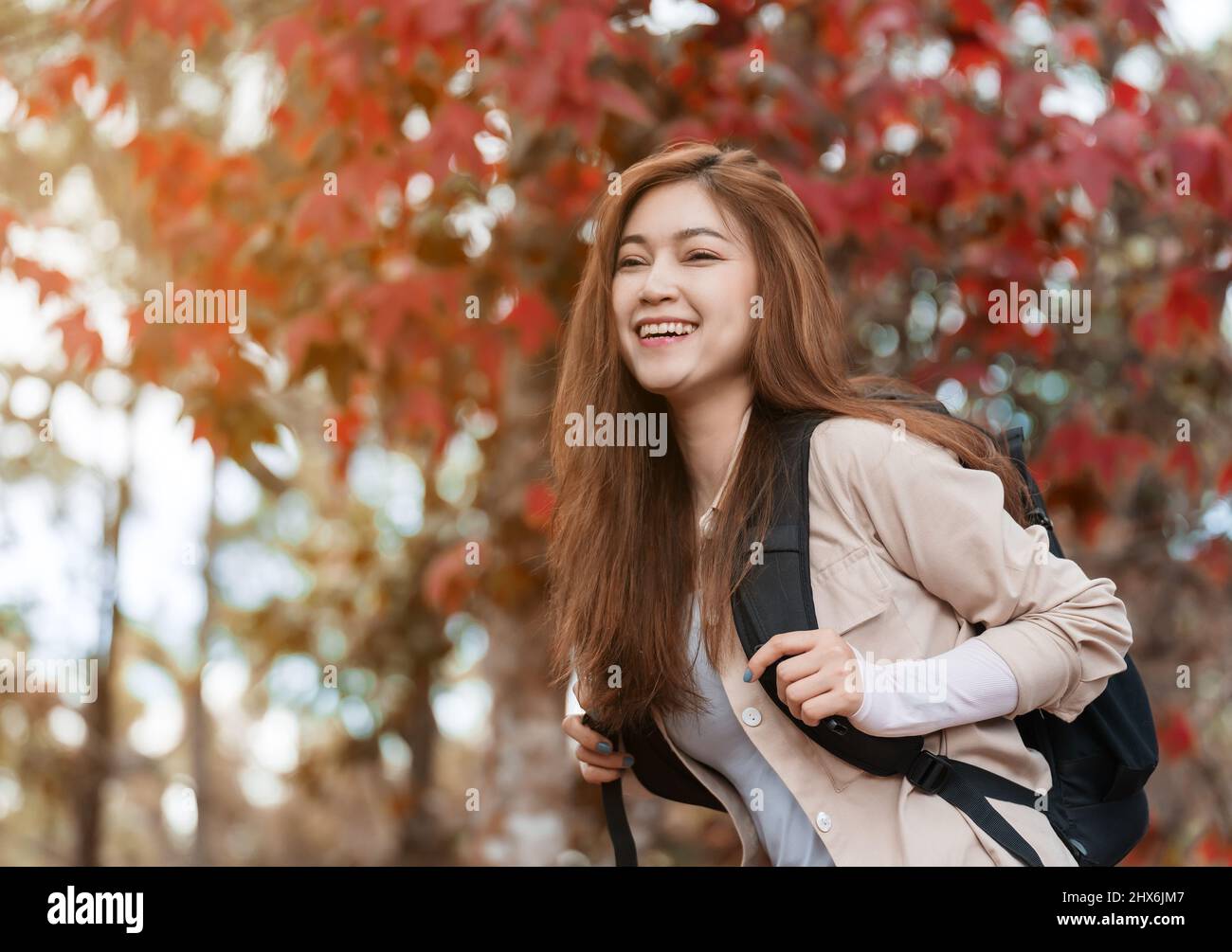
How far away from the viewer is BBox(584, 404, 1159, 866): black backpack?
150 cm

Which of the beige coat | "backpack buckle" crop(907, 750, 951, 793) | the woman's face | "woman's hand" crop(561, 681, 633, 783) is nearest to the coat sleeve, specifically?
the beige coat

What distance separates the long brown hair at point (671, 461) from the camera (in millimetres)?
1651

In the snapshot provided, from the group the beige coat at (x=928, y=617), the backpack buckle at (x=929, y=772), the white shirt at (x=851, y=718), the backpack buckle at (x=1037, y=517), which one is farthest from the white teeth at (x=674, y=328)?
the backpack buckle at (x=929, y=772)

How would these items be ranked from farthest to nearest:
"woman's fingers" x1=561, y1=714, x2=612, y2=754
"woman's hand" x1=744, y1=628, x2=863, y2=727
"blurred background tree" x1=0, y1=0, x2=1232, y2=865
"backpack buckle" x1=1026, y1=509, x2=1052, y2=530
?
"blurred background tree" x1=0, y1=0, x2=1232, y2=865
"woman's fingers" x1=561, y1=714, x2=612, y2=754
"backpack buckle" x1=1026, y1=509, x2=1052, y2=530
"woman's hand" x1=744, y1=628, x2=863, y2=727

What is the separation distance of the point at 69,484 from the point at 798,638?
6630 millimetres

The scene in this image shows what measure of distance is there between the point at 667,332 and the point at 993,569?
57 cm

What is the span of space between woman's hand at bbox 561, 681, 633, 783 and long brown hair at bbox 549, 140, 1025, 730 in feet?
0.09

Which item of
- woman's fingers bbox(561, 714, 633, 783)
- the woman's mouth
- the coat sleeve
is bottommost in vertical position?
woman's fingers bbox(561, 714, 633, 783)

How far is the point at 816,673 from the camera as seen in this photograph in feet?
4.66

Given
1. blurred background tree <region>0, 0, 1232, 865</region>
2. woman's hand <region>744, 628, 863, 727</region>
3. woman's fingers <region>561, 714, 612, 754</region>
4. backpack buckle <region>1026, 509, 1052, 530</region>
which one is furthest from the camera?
blurred background tree <region>0, 0, 1232, 865</region>

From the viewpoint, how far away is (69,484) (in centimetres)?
705

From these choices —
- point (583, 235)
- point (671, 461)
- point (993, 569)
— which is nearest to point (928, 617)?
point (993, 569)

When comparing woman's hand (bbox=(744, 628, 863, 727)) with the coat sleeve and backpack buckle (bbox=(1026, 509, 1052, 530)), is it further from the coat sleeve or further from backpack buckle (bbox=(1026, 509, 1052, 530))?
backpack buckle (bbox=(1026, 509, 1052, 530))

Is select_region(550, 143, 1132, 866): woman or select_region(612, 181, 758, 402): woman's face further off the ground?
select_region(612, 181, 758, 402): woman's face
